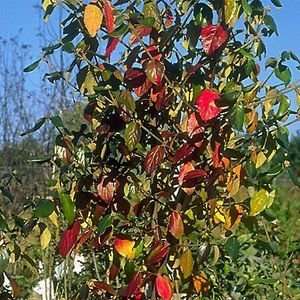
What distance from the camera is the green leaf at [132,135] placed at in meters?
2.07

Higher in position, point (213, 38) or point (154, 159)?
point (213, 38)

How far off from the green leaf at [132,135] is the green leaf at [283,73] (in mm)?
376

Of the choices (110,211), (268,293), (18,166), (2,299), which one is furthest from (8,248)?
(18,166)

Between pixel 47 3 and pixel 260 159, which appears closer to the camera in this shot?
pixel 260 159

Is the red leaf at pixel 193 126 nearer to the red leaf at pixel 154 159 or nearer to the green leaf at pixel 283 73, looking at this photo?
the red leaf at pixel 154 159

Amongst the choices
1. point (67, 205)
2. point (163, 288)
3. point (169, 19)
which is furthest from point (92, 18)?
point (163, 288)

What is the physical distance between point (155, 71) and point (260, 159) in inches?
13.8

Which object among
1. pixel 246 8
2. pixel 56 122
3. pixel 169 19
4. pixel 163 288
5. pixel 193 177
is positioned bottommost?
pixel 163 288

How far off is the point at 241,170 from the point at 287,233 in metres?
2.37

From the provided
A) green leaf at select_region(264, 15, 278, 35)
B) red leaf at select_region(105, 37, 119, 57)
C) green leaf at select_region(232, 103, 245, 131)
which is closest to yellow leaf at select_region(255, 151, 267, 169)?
green leaf at select_region(232, 103, 245, 131)

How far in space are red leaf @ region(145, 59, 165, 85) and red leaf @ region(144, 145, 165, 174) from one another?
0.17 m

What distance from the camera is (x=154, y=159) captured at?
6.73 feet

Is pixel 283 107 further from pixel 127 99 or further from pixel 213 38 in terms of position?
pixel 127 99

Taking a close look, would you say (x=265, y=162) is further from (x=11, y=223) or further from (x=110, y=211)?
(x=11, y=223)
